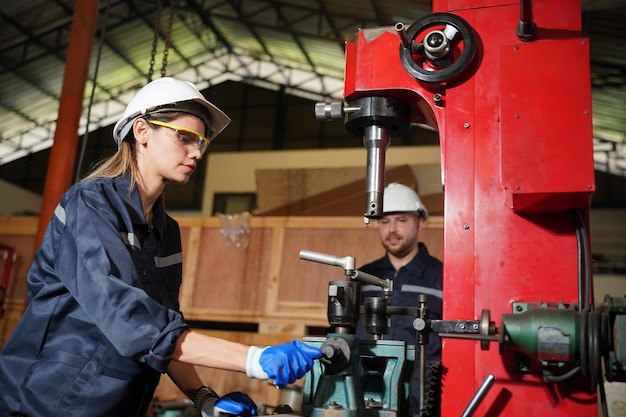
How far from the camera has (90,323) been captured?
4.66ft

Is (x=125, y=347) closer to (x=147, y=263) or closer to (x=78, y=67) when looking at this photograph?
(x=147, y=263)

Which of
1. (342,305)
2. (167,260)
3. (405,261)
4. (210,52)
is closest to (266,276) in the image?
(405,261)

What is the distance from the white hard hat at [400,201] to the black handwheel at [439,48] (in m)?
1.65

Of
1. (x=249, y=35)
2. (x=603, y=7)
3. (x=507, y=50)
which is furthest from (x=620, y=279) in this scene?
(x=507, y=50)

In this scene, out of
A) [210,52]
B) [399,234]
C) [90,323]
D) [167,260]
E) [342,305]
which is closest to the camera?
[342,305]

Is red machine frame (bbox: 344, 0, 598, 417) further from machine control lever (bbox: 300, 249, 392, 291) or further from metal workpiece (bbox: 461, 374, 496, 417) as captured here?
machine control lever (bbox: 300, 249, 392, 291)

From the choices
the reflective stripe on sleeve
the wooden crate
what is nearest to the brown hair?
the reflective stripe on sleeve

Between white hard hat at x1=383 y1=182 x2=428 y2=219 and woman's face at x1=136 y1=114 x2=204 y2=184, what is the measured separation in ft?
5.12

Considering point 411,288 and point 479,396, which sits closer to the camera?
point 479,396

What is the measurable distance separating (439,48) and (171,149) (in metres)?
0.77

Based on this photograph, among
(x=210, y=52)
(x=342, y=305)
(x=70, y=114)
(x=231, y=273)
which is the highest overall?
(x=210, y=52)

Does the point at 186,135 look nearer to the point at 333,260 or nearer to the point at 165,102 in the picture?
the point at 165,102

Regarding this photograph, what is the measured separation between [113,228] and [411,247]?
1930 mm

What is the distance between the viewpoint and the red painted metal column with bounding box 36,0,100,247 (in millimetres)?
4004
